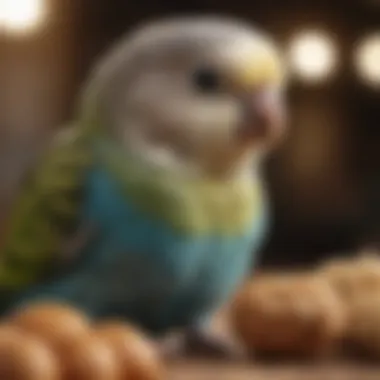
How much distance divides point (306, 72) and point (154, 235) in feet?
0.56

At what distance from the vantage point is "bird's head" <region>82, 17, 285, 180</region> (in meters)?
0.62

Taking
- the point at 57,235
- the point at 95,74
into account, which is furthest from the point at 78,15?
the point at 57,235

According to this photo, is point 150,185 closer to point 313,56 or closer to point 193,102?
point 193,102

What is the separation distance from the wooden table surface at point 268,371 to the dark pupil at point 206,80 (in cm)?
17

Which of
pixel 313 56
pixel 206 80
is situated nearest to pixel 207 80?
pixel 206 80

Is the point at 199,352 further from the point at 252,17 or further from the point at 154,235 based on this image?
the point at 252,17

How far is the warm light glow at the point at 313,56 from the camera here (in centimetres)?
69

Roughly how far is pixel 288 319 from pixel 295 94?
6.2 inches

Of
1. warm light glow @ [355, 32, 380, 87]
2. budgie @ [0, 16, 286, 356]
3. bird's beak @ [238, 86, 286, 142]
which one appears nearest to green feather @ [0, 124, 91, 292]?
budgie @ [0, 16, 286, 356]

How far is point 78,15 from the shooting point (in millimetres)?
660

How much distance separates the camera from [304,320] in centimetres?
63

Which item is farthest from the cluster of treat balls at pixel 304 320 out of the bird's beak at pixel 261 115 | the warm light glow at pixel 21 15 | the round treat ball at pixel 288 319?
the warm light glow at pixel 21 15

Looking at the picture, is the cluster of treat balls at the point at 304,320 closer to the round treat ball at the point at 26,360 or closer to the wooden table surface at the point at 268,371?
the wooden table surface at the point at 268,371

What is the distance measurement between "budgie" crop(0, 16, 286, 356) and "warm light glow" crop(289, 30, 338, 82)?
0.18ft
